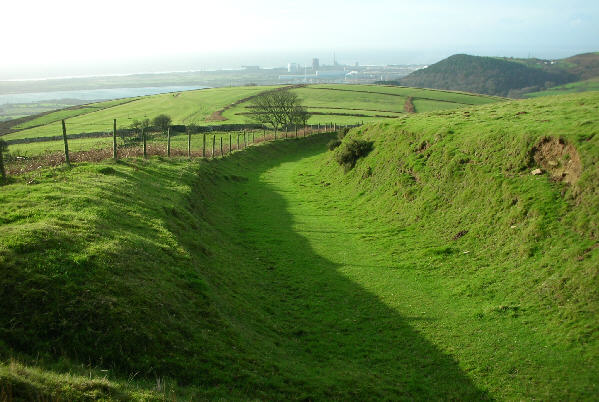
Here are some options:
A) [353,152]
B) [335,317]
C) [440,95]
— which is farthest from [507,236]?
[440,95]

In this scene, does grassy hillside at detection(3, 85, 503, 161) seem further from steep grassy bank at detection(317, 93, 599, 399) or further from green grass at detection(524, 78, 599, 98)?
green grass at detection(524, 78, 599, 98)

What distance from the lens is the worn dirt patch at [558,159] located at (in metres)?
16.1

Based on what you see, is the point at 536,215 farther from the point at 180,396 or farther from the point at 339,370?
the point at 180,396

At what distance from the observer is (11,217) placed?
12.4 meters

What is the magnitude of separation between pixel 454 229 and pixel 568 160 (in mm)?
5579

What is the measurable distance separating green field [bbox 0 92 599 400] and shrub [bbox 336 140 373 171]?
682 cm

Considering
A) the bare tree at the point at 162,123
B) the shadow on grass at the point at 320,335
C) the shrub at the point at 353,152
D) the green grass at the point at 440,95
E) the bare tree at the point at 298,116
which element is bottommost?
the shadow on grass at the point at 320,335

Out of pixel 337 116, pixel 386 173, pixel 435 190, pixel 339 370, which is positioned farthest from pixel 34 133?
pixel 339 370

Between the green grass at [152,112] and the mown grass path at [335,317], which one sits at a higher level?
the green grass at [152,112]

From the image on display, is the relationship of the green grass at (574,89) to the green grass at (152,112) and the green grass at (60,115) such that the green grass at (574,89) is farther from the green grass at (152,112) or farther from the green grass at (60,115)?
the green grass at (60,115)

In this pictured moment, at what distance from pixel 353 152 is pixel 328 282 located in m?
17.8

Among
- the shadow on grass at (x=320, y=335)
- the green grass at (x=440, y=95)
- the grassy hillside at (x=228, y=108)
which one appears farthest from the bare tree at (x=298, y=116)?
the green grass at (x=440, y=95)

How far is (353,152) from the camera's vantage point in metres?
32.5

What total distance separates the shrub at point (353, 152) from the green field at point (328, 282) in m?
6.82
